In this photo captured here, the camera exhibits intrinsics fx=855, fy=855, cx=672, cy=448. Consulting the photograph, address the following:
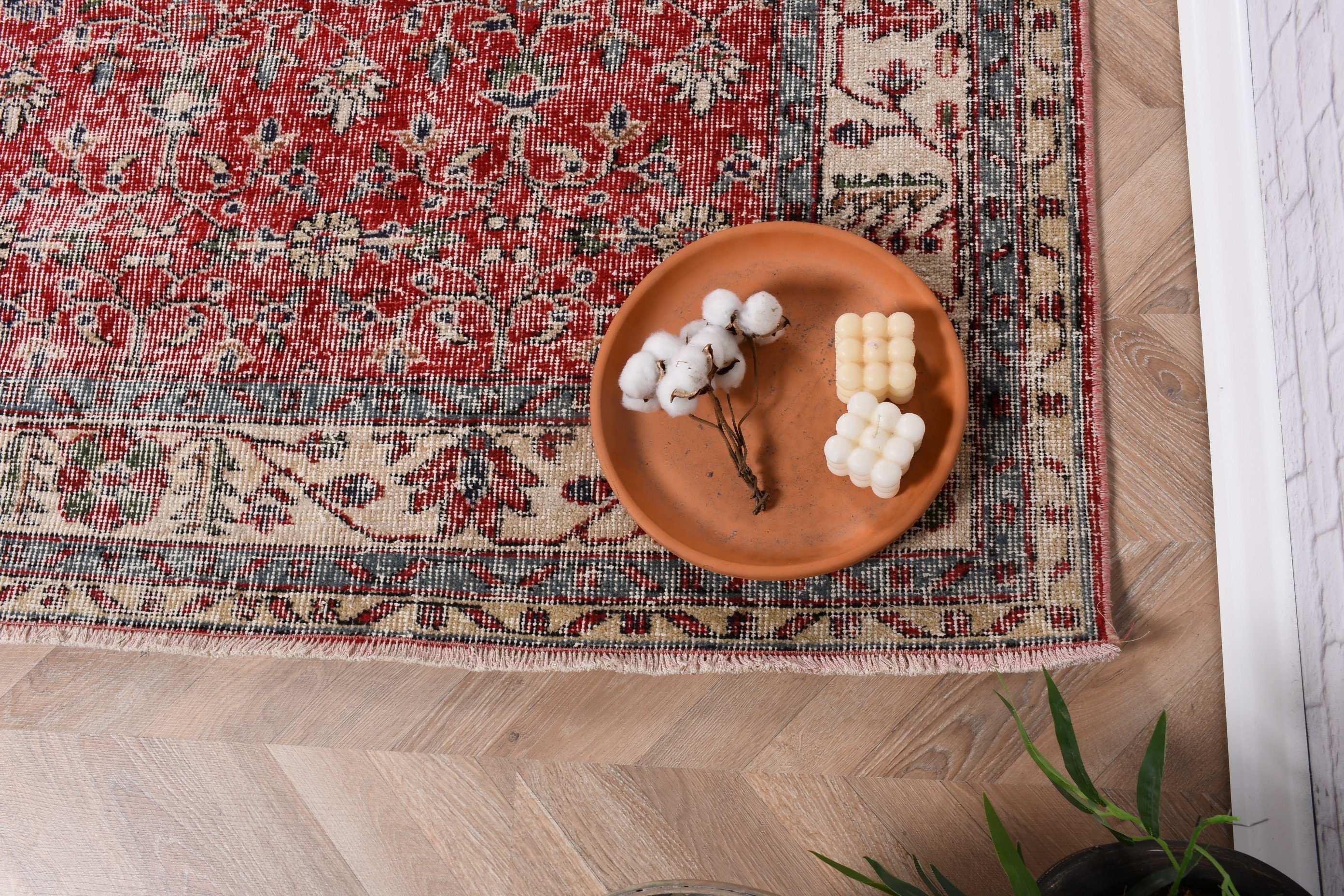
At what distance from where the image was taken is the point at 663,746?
1.04 metres

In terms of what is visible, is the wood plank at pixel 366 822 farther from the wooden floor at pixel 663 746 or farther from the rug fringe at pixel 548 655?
the rug fringe at pixel 548 655

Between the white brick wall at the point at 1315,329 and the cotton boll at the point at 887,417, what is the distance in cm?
41

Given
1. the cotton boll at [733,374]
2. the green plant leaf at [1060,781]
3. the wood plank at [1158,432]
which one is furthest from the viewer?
the wood plank at [1158,432]

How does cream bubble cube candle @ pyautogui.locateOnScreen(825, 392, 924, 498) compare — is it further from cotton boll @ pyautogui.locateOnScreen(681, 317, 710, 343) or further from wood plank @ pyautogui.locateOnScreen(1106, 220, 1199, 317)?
wood plank @ pyautogui.locateOnScreen(1106, 220, 1199, 317)

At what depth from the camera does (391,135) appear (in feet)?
3.75

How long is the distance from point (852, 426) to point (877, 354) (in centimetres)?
8

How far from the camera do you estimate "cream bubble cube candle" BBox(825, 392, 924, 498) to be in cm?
85

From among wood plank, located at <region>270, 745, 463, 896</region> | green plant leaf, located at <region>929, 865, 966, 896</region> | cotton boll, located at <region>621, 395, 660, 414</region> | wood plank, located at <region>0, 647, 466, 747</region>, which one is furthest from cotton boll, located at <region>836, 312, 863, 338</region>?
wood plank, located at <region>270, 745, 463, 896</region>

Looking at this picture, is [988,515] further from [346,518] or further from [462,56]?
[462,56]

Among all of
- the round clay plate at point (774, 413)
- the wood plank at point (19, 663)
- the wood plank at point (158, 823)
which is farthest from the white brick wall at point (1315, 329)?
the wood plank at point (19, 663)

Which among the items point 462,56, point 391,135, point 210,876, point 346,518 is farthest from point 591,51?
point 210,876

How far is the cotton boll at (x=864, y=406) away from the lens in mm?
865

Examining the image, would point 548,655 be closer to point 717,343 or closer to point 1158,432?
point 717,343

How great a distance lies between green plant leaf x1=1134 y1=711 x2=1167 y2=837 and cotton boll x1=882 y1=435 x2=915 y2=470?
0.31 meters
